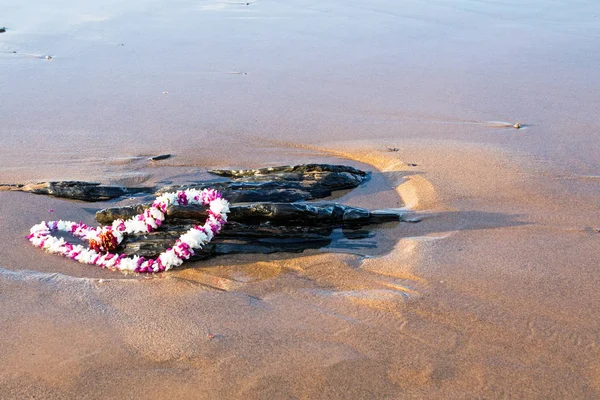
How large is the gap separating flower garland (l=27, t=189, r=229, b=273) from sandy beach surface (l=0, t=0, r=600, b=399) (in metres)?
0.11

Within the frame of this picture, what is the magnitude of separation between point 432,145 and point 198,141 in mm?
2478

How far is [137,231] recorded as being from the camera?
5.05 meters

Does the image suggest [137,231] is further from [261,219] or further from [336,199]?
[336,199]

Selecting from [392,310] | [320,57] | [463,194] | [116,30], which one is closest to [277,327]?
[392,310]

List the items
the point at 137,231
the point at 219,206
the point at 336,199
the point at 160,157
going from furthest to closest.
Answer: the point at 160,157 → the point at 336,199 → the point at 137,231 → the point at 219,206

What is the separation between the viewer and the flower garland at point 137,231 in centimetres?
477

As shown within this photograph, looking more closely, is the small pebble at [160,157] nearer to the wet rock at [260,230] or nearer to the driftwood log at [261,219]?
the driftwood log at [261,219]

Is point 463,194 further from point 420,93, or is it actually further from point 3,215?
point 3,215

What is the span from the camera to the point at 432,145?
23.1ft

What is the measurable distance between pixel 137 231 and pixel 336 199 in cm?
172

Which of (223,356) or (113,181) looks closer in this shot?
(223,356)

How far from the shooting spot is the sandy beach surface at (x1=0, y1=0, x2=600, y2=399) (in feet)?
11.9

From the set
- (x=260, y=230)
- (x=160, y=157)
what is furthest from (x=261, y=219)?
(x=160, y=157)

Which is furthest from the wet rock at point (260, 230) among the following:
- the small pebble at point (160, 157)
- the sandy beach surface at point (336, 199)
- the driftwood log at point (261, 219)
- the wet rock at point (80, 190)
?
the small pebble at point (160, 157)
